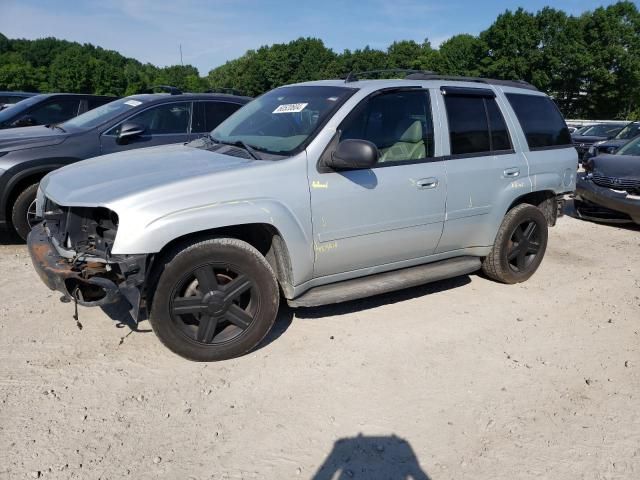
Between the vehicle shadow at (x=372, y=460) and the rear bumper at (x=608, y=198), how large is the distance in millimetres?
6505

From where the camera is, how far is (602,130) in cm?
1691

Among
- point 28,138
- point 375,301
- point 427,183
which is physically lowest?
point 375,301

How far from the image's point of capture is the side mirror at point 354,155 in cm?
352

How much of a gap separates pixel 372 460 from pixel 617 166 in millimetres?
7366

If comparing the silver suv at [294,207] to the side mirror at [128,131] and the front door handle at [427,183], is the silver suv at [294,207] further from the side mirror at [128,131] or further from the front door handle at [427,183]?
the side mirror at [128,131]

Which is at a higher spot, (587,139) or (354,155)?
(354,155)

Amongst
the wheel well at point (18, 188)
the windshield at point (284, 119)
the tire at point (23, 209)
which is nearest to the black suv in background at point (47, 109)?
the wheel well at point (18, 188)

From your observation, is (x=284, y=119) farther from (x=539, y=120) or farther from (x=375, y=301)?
(x=539, y=120)

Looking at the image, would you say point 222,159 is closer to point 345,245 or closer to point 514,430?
point 345,245

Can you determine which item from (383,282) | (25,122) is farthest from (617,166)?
(25,122)

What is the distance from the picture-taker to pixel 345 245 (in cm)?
384

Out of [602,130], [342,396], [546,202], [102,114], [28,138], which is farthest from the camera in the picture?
[602,130]

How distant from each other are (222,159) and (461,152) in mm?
2021

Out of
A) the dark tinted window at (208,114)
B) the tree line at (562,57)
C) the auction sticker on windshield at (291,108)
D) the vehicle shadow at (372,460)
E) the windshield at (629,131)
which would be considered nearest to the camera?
the vehicle shadow at (372,460)
